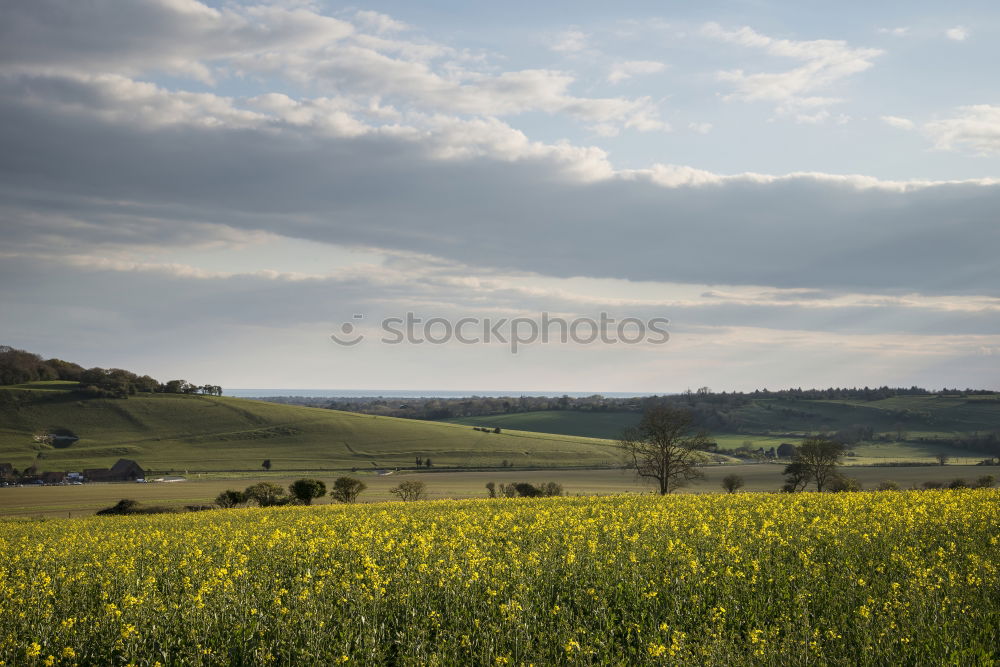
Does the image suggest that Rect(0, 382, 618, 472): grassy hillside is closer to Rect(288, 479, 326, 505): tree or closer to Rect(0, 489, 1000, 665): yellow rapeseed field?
Rect(288, 479, 326, 505): tree

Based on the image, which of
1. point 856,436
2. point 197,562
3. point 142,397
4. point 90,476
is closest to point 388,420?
point 142,397

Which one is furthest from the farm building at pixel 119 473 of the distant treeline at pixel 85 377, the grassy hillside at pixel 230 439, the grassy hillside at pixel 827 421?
the grassy hillside at pixel 827 421

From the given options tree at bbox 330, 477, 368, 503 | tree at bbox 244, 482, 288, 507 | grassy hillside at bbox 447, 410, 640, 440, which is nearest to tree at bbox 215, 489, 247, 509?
tree at bbox 244, 482, 288, 507

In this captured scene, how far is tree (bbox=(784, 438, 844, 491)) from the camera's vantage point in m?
64.0

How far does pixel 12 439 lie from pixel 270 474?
52.1 metres

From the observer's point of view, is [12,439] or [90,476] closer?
[90,476]

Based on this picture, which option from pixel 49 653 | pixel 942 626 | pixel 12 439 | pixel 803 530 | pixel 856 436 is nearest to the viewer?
pixel 942 626

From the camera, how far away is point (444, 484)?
89688 millimetres

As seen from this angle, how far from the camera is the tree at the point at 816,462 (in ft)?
210

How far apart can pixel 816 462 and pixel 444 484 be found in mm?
43859

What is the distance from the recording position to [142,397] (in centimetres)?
15012

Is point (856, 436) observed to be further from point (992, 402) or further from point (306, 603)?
point (306, 603)

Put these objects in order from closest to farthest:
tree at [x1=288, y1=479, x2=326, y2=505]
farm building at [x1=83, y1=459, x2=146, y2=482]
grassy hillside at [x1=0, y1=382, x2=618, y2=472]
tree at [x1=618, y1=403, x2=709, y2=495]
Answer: tree at [x1=618, y1=403, x2=709, y2=495] → tree at [x1=288, y1=479, x2=326, y2=505] → farm building at [x1=83, y1=459, x2=146, y2=482] → grassy hillside at [x1=0, y1=382, x2=618, y2=472]

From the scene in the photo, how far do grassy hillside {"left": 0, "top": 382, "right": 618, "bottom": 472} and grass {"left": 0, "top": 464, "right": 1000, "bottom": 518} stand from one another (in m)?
13.1
